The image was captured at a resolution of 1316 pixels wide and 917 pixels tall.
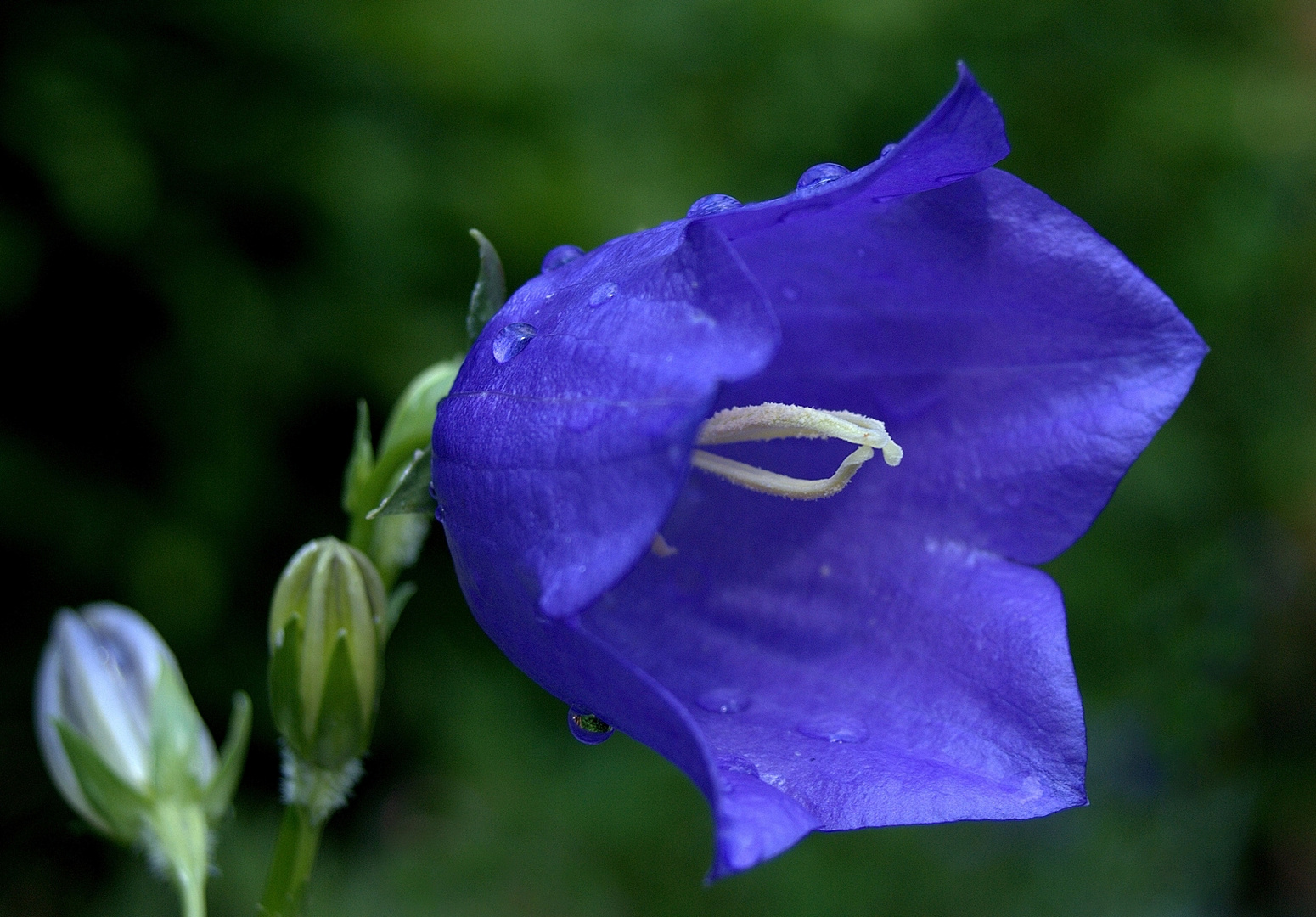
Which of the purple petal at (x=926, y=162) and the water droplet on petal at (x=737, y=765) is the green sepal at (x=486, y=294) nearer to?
the purple petal at (x=926, y=162)

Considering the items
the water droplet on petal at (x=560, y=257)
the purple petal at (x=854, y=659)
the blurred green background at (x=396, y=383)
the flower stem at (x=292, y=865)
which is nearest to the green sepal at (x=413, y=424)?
the water droplet on petal at (x=560, y=257)

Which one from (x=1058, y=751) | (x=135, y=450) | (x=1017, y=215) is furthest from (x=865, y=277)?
(x=135, y=450)

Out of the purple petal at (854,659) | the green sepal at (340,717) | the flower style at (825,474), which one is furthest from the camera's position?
the green sepal at (340,717)

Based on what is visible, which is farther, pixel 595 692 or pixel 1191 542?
pixel 1191 542

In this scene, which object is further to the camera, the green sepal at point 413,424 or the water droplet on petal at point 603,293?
the green sepal at point 413,424

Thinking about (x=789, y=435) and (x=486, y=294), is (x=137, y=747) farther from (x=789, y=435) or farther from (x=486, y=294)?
(x=789, y=435)

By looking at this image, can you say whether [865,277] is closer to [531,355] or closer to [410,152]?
[531,355]
